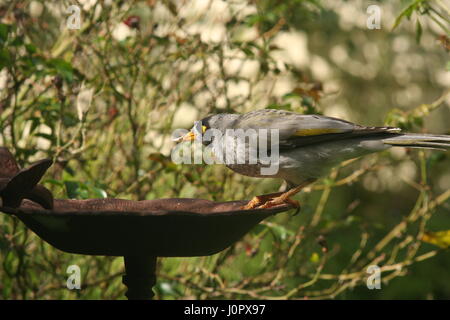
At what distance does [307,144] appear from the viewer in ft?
10.2

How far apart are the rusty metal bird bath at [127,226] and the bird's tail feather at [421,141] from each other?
0.66 m

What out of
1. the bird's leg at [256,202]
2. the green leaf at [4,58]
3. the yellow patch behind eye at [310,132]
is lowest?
the bird's leg at [256,202]

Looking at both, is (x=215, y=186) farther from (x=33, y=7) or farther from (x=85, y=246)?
(x=33, y=7)

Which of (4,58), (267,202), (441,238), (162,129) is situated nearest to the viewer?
(4,58)

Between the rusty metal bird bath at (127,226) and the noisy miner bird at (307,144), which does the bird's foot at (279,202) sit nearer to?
the noisy miner bird at (307,144)

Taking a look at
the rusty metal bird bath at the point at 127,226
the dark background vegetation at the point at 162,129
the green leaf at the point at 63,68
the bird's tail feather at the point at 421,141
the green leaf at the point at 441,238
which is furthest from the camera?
the green leaf at the point at 441,238

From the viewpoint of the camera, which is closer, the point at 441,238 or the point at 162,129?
the point at 441,238

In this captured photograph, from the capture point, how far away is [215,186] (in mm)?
4180

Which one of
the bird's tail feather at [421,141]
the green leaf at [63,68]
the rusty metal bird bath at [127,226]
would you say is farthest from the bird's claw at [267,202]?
the green leaf at [63,68]

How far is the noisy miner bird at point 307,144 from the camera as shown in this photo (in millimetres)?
3025

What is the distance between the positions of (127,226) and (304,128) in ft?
3.95

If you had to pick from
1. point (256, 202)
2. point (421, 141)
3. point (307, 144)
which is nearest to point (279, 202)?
point (256, 202)

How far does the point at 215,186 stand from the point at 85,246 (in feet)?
6.02

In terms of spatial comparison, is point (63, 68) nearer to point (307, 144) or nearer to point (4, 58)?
point (4, 58)
